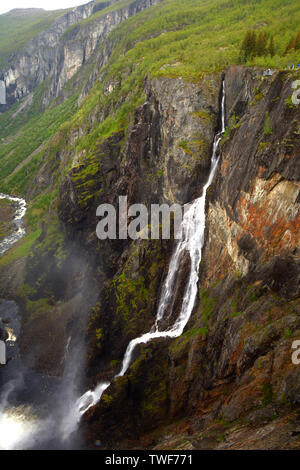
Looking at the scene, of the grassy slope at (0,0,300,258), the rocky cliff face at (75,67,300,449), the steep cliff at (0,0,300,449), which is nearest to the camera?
the rocky cliff face at (75,67,300,449)

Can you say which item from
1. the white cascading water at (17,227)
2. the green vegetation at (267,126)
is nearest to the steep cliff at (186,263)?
the green vegetation at (267,126)

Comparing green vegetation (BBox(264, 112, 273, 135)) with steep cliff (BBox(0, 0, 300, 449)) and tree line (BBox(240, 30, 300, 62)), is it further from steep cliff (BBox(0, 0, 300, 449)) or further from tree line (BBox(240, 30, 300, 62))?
tree line (BBox(240, 30, 300, 62))

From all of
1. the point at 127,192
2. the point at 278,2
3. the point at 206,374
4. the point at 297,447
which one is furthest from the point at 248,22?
the point at 297,447

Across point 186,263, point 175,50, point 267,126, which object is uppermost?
point 175,50

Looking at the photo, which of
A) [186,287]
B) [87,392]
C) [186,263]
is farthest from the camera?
[87,392]

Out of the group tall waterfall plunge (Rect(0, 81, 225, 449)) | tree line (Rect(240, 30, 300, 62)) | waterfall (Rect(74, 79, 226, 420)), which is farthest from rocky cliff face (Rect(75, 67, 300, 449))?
tree line (Rect(240, 30, 300, 62))

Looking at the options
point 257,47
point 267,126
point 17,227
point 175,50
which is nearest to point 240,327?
point 267,126

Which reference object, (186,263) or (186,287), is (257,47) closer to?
(186,263)
